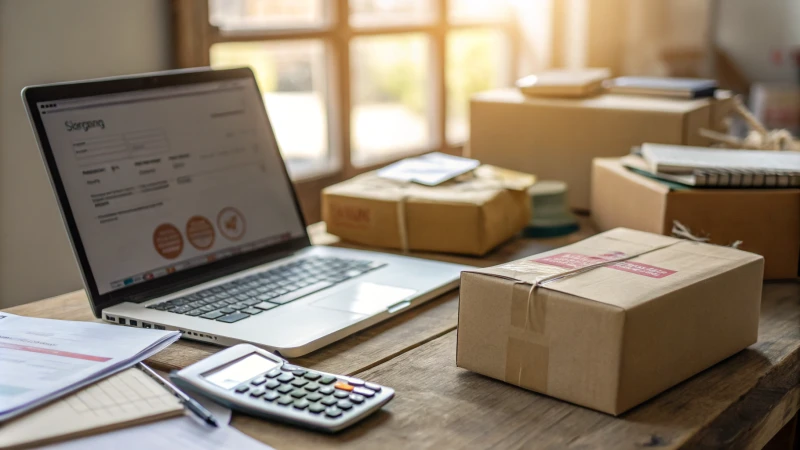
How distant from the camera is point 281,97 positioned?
2.17 meters

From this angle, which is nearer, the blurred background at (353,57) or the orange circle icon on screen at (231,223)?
the orange circle icon on screen at (231,223)

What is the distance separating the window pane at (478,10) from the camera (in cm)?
272

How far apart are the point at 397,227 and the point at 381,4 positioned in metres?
1.35

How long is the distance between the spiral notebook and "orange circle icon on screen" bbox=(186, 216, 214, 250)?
648 mm

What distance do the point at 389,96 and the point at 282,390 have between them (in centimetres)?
187

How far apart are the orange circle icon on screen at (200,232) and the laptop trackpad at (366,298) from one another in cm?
21

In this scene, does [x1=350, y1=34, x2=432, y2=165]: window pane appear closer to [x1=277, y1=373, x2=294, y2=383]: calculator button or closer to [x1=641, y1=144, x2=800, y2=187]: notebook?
[x1=641, y1=144, x2=800, y2=187]: notebook

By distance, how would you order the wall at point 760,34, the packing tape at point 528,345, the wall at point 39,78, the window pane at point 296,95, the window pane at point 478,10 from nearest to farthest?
the packing tape at point 528,345
the wall at point 39,78
the window pane at point 296,95
the window pane at point 478,10
the wall at point 760,34

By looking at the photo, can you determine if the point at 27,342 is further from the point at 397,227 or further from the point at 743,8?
the point at 743,8

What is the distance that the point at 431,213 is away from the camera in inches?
49.6

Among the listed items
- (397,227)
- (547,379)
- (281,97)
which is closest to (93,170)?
(397,227)

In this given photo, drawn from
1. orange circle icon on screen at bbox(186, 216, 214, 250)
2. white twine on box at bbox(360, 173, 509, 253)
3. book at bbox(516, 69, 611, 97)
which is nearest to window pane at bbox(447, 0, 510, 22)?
book at bbox(516, 69, 611, 97)

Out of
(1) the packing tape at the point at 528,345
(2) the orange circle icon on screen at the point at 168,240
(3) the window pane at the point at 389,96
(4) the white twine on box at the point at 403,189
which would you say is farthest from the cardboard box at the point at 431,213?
(3) the window pane at the point at 389,96

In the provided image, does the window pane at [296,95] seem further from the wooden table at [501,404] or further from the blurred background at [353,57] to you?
the wooden table at [501,404]
